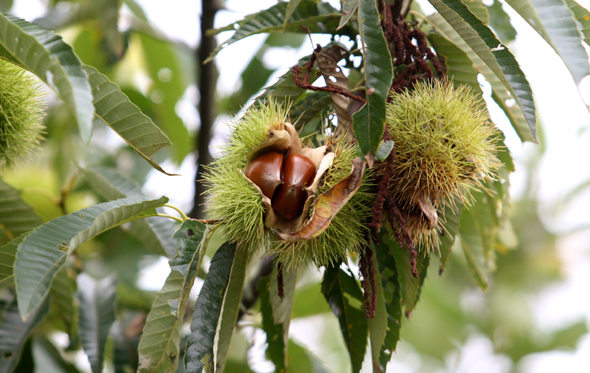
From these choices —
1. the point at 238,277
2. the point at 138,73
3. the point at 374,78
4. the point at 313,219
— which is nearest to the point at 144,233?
the point at 238,277

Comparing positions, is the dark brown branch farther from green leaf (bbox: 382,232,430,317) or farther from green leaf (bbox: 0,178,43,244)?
green leaf (bbox: 382,232,430,317)

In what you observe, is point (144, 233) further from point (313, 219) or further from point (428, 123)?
point (428, 123)

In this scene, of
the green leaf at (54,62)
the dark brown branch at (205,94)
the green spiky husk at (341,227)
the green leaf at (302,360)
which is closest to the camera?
the green leaf at (54,62)

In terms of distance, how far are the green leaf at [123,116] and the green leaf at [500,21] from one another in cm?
98

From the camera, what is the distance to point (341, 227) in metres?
0.76

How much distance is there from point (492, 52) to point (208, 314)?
69cm

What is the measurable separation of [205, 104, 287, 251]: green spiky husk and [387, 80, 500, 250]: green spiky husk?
225 millimetres

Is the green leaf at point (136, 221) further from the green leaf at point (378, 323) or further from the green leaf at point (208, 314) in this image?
the green leaf at point (378, 323)

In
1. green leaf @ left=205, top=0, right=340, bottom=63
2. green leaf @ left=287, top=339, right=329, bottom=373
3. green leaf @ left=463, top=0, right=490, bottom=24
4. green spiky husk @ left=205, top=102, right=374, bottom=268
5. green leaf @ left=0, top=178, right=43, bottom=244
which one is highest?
green leaf @ left=463, top=0, right=490, bottom=24

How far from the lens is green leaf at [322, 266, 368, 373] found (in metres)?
0.94

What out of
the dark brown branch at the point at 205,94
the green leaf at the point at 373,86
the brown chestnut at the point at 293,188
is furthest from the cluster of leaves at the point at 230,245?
the dark brown branch at the point at 205,94

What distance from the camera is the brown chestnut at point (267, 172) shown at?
79 cm

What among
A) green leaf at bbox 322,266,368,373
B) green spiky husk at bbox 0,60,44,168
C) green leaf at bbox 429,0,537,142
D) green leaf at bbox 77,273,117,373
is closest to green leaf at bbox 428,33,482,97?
green leaf at bbox 429,0,537,142

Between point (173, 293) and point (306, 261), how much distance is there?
0.79 feet
